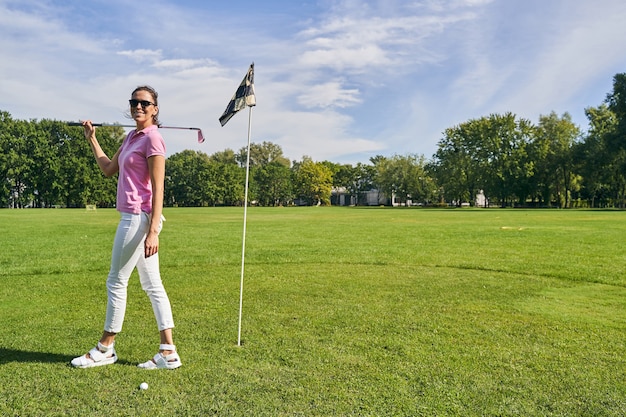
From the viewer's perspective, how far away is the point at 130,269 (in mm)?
4402

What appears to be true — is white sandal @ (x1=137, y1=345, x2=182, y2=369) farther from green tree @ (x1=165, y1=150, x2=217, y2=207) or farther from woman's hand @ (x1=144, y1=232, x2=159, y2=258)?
green tree @ (x1=165, y1=150, x2=217, y2=207)

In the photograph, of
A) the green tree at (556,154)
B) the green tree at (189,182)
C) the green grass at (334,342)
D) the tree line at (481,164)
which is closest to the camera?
the green grass at (334,342)

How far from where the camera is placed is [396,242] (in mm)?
16922

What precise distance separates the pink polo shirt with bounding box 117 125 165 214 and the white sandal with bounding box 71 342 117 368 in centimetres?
139

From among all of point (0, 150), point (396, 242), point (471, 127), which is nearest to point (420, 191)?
point (471, 127)

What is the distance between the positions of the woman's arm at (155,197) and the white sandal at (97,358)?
1.07m

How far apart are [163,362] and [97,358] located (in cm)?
64

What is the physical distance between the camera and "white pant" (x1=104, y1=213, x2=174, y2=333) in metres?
4.24

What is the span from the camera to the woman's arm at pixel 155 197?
414 centimetres

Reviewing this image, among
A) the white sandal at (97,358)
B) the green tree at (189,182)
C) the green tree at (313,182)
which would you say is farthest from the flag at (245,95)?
the green tree at (313,182)

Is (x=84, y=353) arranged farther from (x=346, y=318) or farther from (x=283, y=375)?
(x=346, y=318)

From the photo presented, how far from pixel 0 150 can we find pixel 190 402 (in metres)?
90.4

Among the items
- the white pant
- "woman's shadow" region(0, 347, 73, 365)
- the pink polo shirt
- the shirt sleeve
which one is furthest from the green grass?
the shirt sleeve

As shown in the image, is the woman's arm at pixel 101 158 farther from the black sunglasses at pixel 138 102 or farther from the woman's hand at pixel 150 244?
the woman's hand at pixel 150 244
